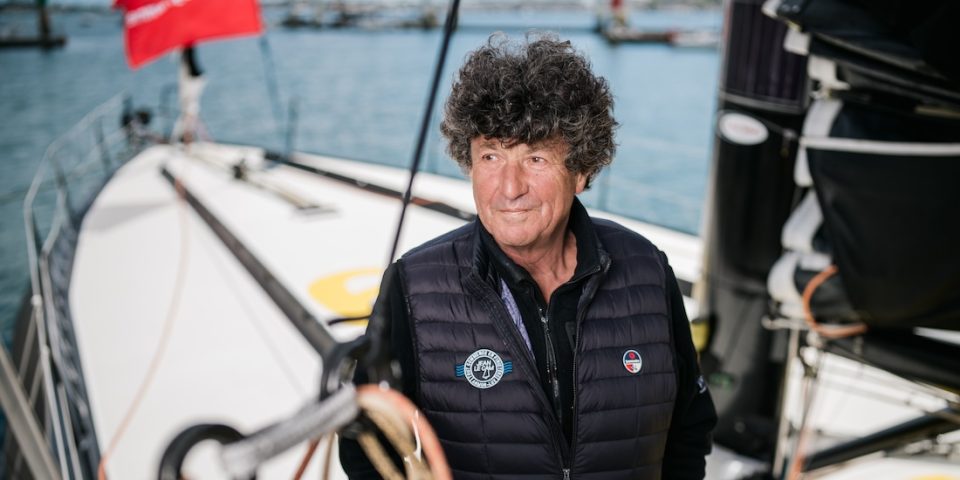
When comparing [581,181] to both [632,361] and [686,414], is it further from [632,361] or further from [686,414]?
[686,414]

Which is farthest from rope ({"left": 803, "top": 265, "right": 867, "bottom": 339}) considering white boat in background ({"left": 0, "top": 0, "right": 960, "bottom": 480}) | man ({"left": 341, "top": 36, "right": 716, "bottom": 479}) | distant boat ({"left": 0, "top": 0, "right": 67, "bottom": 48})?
distant boat ({"left": 0, "top": 0, "right": 67, "bottom": 48})

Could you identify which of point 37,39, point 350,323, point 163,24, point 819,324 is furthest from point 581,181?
point 37,39

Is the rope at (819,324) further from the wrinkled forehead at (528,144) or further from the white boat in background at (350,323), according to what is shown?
the wrinkled forehead at (528,144)

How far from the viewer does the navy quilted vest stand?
1331 millimetres

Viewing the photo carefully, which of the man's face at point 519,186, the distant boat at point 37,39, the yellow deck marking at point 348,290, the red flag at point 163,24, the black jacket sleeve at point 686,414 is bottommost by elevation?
the yellow deck marking at point 348,290

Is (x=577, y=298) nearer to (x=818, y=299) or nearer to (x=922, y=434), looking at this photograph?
(x=818, y=299)

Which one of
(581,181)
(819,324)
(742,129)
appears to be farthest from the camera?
(742,129)

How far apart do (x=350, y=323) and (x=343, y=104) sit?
25642 mm

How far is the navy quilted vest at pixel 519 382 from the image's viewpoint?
1331 mm

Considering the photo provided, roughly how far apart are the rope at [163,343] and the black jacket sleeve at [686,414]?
136cm

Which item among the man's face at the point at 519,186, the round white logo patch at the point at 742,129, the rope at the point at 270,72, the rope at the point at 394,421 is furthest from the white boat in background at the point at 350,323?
the rope at the point at 270,72

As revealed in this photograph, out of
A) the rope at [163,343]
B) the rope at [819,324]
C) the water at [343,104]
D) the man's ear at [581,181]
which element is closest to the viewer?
the man's ear at [581,181]

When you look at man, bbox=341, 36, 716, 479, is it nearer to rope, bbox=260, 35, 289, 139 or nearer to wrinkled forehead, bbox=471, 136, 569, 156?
wrinkled forehead, bbox=471, 136, 569, 156

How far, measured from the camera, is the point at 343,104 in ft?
93.8
